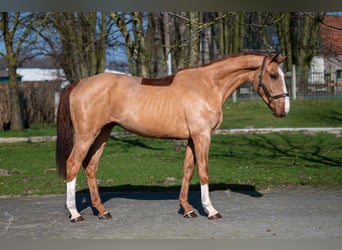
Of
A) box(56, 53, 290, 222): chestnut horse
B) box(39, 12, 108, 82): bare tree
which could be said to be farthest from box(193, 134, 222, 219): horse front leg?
box(39, 12, 108, 82): bare tree

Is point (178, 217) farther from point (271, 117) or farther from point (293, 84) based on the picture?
point (293, 84)

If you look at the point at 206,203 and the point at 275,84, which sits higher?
the point at 275,84

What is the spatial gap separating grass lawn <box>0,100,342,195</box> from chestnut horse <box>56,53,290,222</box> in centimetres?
290

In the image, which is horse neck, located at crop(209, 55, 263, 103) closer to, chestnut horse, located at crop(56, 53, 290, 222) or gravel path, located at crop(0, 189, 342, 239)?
chestnut horse, located at crop(56, 53, 290, 222)

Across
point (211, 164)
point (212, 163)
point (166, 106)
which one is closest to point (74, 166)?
point (166, 106)

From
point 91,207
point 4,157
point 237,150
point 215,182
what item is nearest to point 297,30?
point 237,150

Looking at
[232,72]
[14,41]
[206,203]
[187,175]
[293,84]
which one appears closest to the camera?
[206,203]

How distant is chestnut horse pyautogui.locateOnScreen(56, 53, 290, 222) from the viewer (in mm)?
8021

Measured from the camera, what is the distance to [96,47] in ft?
83.7

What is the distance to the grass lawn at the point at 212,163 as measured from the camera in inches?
451

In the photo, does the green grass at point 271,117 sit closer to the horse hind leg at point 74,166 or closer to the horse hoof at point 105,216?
the horse hoof at point 105,216

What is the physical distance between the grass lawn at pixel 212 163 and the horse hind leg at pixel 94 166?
2551 millimetres

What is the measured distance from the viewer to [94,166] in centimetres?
854

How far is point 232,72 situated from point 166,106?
3.75 ft
